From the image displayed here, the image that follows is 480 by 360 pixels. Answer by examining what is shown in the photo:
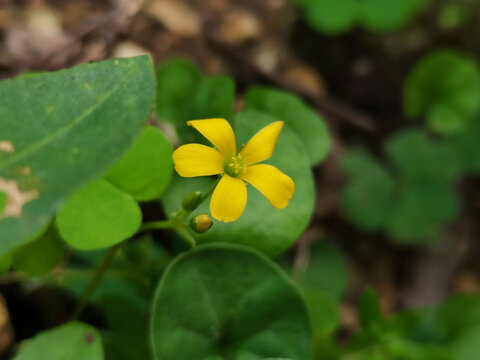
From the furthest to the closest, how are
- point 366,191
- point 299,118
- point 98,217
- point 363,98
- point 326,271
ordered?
point 363,98, point 366,191, point 326,271, point 299,118, point 98,217

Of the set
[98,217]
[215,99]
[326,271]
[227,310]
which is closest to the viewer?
[98,217]

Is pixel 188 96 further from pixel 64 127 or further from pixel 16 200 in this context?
pixel 16 200

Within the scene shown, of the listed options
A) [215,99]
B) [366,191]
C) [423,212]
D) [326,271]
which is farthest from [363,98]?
[215,99]

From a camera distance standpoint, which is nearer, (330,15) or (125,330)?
(125,330)

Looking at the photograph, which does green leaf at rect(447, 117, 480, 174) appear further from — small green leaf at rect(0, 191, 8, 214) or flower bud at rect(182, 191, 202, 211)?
small green leaf at rect(0, 191, 8, 214)

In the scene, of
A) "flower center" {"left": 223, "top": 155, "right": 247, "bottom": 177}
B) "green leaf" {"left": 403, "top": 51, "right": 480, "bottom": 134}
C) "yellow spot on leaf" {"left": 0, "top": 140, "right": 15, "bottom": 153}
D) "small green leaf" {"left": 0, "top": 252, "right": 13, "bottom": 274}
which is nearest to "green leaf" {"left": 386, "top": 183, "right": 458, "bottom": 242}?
"green leaf" {"left": 403, "top": 51, "right": 480, "bottom": 134}

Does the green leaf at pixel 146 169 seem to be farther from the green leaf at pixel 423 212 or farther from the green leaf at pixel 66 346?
the green leaf at pixel 423 212

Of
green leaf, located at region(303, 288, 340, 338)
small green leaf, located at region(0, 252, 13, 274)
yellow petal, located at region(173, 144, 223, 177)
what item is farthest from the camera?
green leaf, located at region(303, 288, 340, 338)
